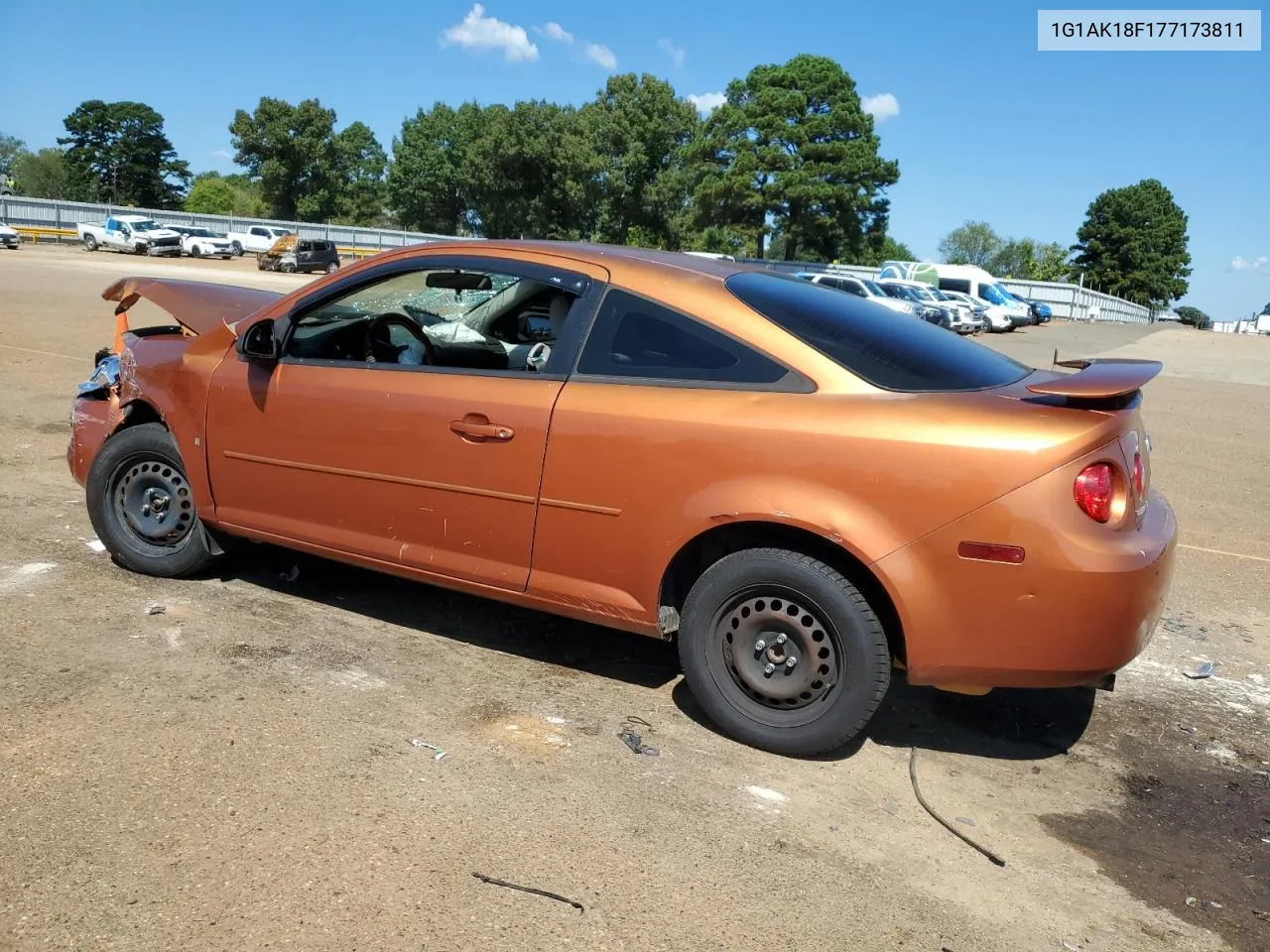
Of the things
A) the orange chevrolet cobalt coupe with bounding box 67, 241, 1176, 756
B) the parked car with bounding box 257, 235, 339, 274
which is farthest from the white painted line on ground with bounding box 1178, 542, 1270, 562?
the parked car with bounding box 257, 235, 339, 274

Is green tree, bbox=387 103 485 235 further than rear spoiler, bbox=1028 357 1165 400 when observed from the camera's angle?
Yes

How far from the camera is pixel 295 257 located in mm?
44188

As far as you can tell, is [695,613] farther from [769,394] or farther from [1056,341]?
[1056,341]

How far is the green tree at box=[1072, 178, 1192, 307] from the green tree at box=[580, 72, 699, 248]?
1860 inches

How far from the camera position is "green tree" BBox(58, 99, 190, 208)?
289 ft

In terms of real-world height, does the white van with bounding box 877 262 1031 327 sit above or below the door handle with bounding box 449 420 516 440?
above

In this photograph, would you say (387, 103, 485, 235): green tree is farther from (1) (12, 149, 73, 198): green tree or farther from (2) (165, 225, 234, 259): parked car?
(1) (12, 149, 73, 198): green tree

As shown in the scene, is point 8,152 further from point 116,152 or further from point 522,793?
point 522,793

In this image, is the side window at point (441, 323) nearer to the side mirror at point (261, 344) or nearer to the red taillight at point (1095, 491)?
the side mirror at point (261, 344)

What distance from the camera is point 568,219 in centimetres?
6938

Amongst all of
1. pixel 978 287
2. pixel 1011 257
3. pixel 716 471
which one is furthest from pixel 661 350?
pixel 1011 257

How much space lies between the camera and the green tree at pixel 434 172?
249 feet

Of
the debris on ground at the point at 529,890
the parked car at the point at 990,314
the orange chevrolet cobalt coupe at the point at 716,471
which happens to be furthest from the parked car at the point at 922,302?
the debris on ground at the point at 529,890

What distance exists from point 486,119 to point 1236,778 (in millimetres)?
78301
